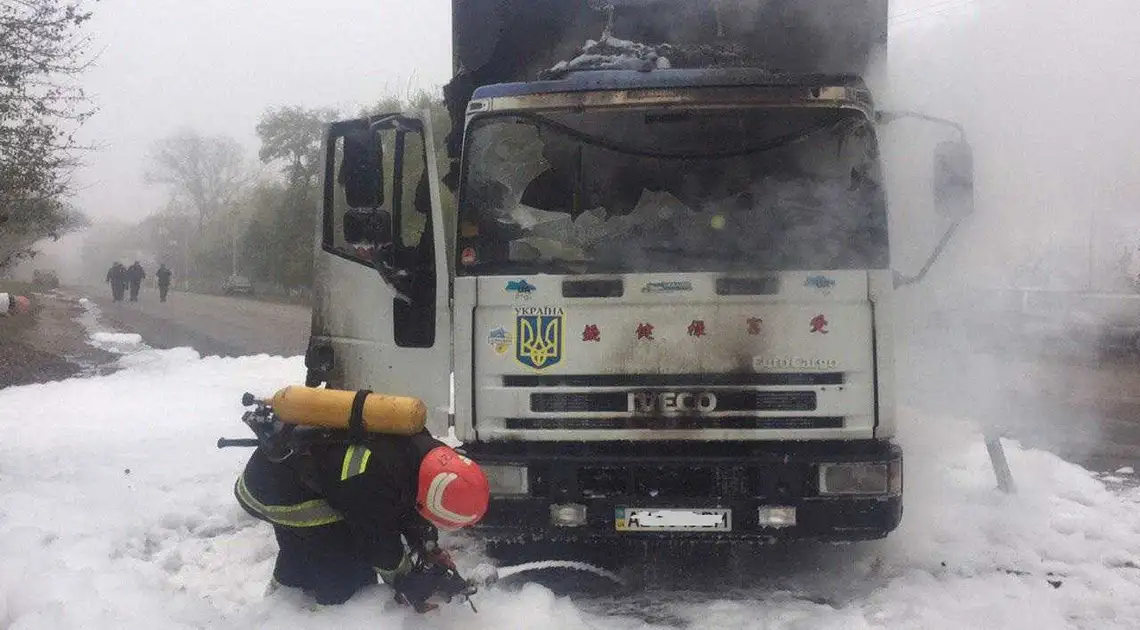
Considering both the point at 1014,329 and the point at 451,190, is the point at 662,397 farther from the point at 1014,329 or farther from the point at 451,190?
the point at 1014,329

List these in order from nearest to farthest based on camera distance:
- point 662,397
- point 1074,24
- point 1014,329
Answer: point 662,397 < point 1074,24 < point 1014,329

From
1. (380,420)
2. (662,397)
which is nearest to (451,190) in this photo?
(662,397)

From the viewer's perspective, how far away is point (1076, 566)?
4.83 metres

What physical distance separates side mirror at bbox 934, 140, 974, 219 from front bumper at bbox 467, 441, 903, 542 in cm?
124

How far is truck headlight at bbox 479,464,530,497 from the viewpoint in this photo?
4.33 metres

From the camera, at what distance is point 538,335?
169 inches

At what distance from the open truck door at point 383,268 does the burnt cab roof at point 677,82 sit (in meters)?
0.49

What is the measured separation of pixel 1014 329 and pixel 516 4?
1318cm

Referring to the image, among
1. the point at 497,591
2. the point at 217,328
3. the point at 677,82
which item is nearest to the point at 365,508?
the point at 497,591

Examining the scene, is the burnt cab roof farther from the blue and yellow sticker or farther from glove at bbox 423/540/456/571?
glove at bbox 423/540/456/571

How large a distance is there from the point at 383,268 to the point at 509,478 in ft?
3.84

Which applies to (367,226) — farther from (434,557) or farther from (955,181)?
(955,181)

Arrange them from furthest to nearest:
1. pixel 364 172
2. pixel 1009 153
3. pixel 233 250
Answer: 1. pixel 233 250
2. pixel 1009 153
3. pixel 364 172

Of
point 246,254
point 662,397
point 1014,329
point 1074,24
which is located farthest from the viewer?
point 246,254
